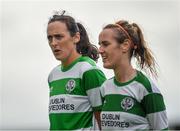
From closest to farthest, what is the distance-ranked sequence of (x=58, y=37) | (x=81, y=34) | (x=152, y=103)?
1. (x=152, y=103)
2. (x=58, y=37)
3. (x=81, y=34)

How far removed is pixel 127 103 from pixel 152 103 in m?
0.24

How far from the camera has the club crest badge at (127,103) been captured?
15.6ft

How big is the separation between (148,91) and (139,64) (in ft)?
1.31

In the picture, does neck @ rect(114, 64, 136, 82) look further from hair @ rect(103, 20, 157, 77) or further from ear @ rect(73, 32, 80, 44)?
ear @ rect(73, 32, 80, 44)

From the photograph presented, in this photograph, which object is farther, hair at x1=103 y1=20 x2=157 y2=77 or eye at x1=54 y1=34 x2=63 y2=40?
eye at x1=54 y1=34 x2=63 y2=40

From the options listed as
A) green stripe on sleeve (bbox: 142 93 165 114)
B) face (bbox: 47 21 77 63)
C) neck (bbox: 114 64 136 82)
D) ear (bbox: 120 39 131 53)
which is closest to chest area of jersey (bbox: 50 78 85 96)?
face (bbox: 47 21 77 63)

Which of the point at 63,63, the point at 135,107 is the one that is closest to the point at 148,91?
the point at 135,107

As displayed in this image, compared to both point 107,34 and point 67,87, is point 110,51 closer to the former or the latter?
point 107,34

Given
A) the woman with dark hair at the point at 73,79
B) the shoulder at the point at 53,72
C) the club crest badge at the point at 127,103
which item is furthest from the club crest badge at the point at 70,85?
the club crest badge at the point at 127,103

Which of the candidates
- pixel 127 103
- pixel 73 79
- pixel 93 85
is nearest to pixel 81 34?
pixel 73 79

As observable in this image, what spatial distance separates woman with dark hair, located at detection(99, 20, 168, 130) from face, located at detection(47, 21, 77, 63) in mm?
391

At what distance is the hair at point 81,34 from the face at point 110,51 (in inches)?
19.5

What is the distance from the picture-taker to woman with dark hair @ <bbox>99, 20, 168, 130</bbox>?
4.72 m

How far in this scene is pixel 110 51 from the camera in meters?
4.86
